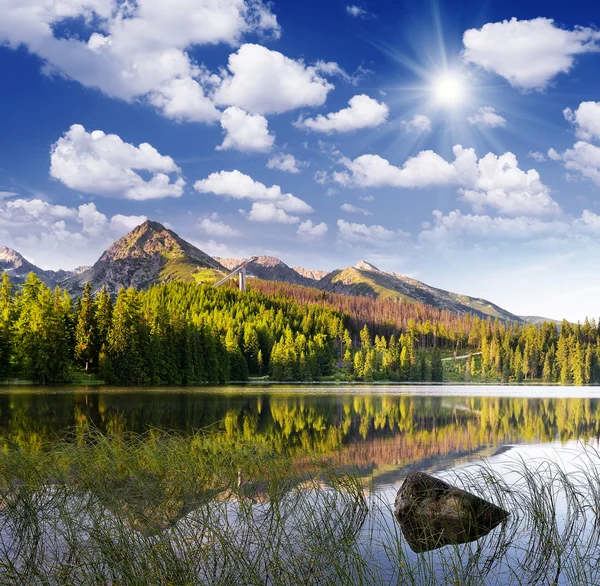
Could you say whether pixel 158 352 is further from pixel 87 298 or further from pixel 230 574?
pixel 230 574

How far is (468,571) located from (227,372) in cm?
11471

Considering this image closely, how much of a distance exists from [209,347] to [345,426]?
82055mm

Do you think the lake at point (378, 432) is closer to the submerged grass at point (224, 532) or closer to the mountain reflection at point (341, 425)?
the mountain reflection at point (341, 425)

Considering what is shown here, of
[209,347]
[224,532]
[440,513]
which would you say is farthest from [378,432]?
[209,347]

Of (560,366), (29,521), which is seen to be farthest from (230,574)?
(560,366)

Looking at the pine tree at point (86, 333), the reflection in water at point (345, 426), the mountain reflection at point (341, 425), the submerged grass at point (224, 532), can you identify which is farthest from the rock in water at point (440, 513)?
the pine tree at point (86, 333)

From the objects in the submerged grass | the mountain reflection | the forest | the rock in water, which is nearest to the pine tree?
the forest

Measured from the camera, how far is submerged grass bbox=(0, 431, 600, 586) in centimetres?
727

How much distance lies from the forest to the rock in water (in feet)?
252

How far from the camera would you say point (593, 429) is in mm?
34188

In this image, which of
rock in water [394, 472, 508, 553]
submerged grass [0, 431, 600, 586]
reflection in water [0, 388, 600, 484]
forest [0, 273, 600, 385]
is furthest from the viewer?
forest [0, 273, 600, 385]

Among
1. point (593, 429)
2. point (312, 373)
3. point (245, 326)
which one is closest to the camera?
point (593, 429)

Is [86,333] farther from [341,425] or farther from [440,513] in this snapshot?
[440,513]

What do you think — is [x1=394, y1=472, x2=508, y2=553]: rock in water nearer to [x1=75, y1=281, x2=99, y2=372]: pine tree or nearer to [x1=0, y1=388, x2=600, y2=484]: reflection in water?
[x1=0, y1=388, x2=600, y2=484]: reflection in water
